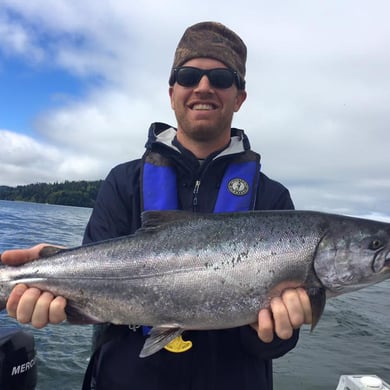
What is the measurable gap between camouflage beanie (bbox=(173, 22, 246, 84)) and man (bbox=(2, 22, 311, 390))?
0.04 ft

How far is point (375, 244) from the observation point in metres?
3.84

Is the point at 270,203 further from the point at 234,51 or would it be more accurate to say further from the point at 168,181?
the point at 234,51

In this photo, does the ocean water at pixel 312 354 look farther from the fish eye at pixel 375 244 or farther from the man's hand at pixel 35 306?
the fish eye at pixel 375 244

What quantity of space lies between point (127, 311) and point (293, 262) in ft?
5.42

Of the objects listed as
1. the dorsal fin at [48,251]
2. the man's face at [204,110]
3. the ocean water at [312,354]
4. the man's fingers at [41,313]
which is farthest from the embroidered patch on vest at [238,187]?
the ocean water at [312,354]

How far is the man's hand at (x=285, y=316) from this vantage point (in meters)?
3.48

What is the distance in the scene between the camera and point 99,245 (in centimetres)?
412

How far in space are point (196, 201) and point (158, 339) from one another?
1469mm

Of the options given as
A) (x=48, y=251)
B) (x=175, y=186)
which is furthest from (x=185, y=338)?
(x=48, y=251)

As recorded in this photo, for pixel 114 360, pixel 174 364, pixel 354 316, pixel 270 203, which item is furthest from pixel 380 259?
pixel 354 316

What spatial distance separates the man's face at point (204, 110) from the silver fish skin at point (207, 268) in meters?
1.03

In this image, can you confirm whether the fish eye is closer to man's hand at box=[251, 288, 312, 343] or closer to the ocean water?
man's hand at box=[251, 288, 312, 343]

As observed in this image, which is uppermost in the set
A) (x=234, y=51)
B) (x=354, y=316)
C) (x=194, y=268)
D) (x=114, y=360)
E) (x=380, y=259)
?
(x=234, y=51)

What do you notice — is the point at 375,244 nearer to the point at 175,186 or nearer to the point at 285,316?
the point at 285,316
